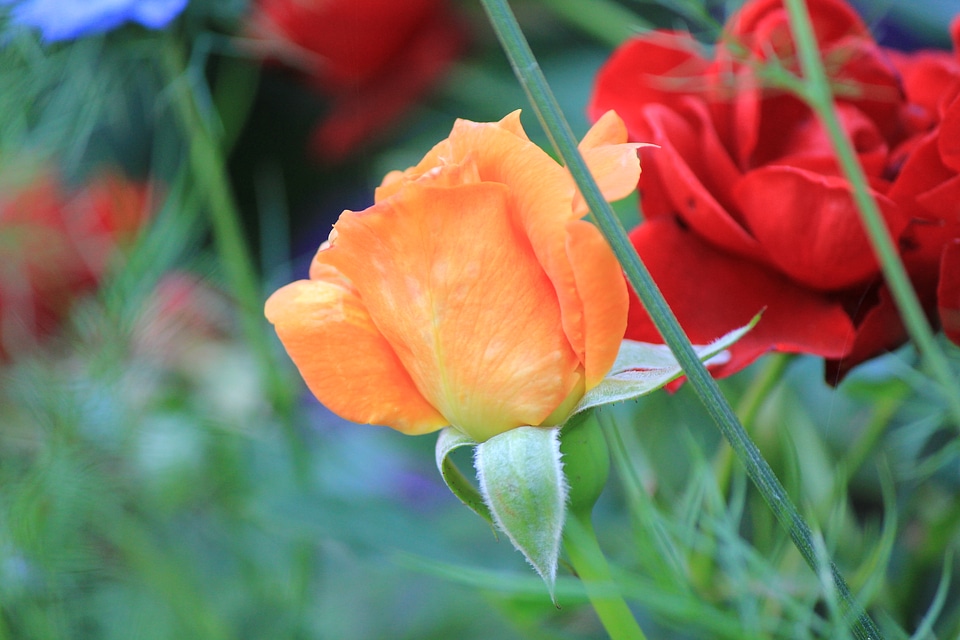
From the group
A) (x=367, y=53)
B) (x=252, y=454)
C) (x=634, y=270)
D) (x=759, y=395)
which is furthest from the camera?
(x=367, y=53)

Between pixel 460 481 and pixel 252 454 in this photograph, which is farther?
pixel 252 454

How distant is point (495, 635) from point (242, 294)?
0.14 m

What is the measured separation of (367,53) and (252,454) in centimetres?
26

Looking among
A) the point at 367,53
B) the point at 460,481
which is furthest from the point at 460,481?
the point at 367,53

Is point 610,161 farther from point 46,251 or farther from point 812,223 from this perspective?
point 46,251

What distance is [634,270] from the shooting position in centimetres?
11

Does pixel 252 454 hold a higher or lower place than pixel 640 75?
lower

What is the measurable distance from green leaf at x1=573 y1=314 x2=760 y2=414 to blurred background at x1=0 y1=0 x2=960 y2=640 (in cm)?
4

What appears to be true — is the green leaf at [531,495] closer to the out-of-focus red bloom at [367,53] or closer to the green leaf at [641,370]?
the green leaf at [641,370]

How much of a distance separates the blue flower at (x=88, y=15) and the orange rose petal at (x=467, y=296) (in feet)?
0.52

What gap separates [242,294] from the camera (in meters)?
0.31

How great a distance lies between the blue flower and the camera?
0.27 metres

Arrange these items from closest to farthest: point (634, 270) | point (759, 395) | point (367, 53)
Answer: point (634, 270) → point (759, 395) → point (367, 53)

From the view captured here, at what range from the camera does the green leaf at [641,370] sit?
0.16 meters
